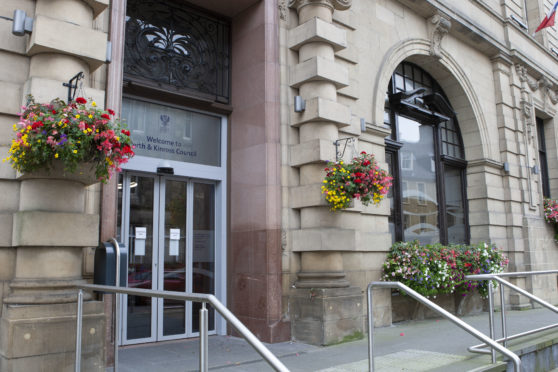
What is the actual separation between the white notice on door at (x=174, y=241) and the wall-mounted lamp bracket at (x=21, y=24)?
372 cm

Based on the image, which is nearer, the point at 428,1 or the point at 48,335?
the point at 48,335

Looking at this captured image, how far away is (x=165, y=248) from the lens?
304 inches

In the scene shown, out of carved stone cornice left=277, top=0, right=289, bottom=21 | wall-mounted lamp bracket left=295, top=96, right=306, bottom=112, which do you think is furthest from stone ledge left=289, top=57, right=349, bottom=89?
carved stone cornice left=277, top=0, right=289, bottom=21

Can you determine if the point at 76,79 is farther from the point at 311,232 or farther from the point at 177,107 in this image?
the point at 311,232

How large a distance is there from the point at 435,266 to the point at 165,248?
5.27 metres

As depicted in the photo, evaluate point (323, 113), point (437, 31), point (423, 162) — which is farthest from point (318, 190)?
point (437, 31)

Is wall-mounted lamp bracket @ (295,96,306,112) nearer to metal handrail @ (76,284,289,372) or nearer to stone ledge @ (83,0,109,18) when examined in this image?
stone ledge @ (83,0,109,18)


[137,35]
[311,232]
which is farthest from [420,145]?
[137,35]

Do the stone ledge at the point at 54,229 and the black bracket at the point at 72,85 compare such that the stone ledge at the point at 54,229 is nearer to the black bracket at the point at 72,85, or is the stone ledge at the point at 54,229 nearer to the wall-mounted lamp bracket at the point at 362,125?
the black bracket at the point at 72,85

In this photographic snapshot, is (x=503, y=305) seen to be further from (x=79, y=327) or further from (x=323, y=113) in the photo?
(x=79, y=327)

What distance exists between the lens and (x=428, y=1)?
10867 mm

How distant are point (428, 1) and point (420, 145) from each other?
335cm

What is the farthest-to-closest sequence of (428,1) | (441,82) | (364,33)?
(441,82), (428,1), (364,33)

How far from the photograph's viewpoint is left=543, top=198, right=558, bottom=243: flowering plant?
1434 cm
